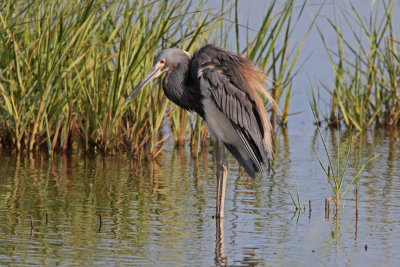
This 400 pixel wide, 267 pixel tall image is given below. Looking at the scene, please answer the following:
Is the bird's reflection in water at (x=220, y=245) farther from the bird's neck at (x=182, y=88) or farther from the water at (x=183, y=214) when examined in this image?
the bird's neck at (x=182, y=88)

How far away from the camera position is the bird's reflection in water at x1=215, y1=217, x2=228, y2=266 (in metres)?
5.40

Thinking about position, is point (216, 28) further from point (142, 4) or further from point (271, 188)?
point (271, 188)

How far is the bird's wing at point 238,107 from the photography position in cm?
678

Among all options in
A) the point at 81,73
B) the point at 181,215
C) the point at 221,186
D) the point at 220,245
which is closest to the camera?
the point at 220,245

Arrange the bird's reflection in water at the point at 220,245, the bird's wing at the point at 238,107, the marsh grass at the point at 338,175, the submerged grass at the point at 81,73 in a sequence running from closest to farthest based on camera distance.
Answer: the bird's reflection in water at the point at 220,245
the marsh grass at the point at 338,175
the bird's wing at the point at 238,107
the submerged grass at the point at 81,73

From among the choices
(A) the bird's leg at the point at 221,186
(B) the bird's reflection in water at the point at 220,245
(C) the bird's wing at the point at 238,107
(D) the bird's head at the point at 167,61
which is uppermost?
(D) the bird's head at the point at 167,61

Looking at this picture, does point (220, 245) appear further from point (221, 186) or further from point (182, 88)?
point (182, 88)

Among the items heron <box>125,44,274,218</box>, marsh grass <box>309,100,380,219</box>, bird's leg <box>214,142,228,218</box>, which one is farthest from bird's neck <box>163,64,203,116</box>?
marsh grass <box>309,100,380,219</box>

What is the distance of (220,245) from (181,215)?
0.92 m

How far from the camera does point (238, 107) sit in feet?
22.5

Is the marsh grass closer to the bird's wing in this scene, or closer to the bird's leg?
the bird's wing

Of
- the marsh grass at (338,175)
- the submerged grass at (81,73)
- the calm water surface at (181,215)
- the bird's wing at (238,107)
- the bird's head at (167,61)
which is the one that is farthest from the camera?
the submerged grass at (81,73)

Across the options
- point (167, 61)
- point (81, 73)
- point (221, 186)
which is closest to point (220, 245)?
point (221, 186)

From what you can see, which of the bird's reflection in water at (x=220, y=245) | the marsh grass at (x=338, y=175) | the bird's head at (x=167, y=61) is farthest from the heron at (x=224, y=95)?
the marsh grass at (x=338, y=175)
